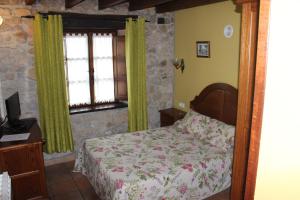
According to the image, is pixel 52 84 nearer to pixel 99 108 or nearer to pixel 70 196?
pixel 99 108

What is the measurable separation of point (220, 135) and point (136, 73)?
175 cm

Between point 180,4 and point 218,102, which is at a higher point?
point 180,4

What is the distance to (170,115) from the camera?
4715 mm

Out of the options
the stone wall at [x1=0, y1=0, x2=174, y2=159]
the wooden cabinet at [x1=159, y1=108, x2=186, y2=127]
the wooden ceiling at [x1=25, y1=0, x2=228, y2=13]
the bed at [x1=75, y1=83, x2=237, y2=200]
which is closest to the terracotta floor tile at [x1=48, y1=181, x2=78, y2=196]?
the bed at [x1=75, y1=83, x2=237, y2=200]

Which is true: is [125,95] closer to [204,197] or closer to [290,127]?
[204,197]

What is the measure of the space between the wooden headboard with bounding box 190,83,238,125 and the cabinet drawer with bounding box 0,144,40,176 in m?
2.50

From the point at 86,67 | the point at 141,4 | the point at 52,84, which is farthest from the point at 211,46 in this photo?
the point at 52,84

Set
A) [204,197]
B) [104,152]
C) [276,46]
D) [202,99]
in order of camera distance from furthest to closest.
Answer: [202,99]
[104,152]
[204,197]
[276,46]

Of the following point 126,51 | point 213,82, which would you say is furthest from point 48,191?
point 213,82

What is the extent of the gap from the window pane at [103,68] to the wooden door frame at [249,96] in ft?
11.7

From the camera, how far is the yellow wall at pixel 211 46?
12.5 feet

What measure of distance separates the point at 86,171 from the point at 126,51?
6.45 ft

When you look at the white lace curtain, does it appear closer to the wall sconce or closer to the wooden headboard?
the wall sconce

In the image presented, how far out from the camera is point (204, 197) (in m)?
3.13
